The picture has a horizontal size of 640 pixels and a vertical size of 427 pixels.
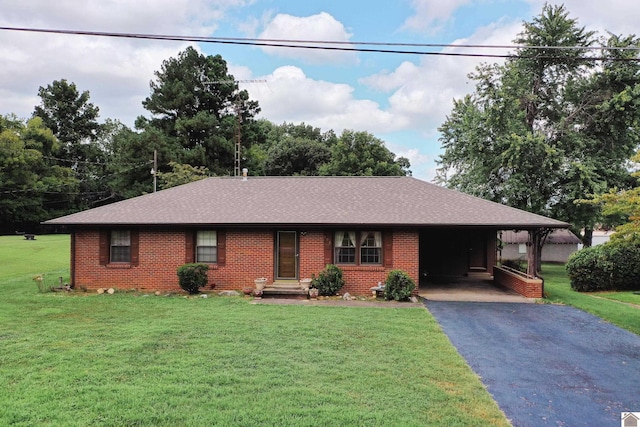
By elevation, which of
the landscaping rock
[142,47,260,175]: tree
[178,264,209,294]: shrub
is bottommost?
the landscaping rock

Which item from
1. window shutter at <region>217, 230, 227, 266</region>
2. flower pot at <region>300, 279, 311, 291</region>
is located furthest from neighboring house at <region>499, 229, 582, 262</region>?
window shutter at <region>217, 230, 227, 266</region>

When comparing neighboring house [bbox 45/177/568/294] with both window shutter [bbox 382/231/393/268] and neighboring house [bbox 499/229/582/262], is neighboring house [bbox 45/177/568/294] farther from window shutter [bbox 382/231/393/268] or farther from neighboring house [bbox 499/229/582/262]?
neighboring house [bbox 499/229/582/262]

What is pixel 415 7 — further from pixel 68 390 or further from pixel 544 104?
pixel 544 104

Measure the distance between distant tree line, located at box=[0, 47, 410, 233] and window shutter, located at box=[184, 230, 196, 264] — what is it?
19697mm

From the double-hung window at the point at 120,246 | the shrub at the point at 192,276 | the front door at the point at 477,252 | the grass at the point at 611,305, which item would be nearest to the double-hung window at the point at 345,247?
the shrub at the point at 192,276

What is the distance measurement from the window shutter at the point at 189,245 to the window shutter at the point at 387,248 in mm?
6605

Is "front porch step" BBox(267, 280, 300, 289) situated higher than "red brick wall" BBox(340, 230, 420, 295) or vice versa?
"red brick wall" BBox(340, 230, 420, 295)

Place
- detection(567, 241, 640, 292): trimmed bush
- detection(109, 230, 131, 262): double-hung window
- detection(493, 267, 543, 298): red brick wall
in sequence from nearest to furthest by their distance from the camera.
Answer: detection(493, 267, 543, 298): red brick wall, detection(109, 230, 131, 262): double-hung window, detection(567, 241, 640, 292): trimmed bush

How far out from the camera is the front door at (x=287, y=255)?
14.3 meters

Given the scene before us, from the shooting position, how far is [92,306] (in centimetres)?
1152

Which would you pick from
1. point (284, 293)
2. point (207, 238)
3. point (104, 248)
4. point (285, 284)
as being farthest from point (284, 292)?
point (104, 248)

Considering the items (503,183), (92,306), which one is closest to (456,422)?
(92,306)

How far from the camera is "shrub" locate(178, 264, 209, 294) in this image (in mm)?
13414

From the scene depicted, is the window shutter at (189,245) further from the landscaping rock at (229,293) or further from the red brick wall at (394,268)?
the red brick wall at (394,268)
